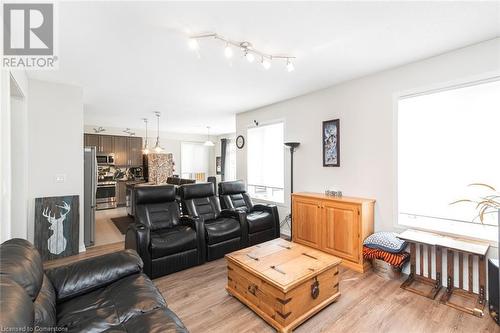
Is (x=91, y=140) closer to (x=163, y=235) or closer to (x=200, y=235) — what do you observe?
(x=163, y=235)

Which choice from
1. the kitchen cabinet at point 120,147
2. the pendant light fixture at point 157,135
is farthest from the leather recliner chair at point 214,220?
the kitchen cabinet at point 120,147

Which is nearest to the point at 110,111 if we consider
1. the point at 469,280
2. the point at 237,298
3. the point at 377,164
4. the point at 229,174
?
the point at 229,174

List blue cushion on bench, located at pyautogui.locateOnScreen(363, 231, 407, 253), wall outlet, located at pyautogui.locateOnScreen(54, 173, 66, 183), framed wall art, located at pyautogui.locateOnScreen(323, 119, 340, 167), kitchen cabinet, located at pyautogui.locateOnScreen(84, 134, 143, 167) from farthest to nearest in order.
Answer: kitchen cabinet, located at pyautogui.locateOnScreen(84, 134, 143, 167)
framed wall art, located at pyautogui.locateOnScreen(323, 119, 340, 167)
wall outlet, located at pyautogui.locateOnScreen(54, 173, 66, 183)
blue cushion on bench, located at pyautogui.locateOnScreen(363, 231, 407, 253)

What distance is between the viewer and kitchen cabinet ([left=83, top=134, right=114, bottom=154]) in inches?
277

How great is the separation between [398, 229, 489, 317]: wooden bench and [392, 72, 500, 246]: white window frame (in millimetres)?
108

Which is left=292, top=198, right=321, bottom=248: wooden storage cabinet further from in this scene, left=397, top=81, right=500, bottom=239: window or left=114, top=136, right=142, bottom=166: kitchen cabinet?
left=114, top=136, right=142, bottom=166: kitchen cabinet

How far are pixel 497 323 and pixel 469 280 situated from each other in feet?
1.51

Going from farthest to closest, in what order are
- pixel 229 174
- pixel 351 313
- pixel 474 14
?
pixel 229 174 → pixel 351 313 → pixel 474 14

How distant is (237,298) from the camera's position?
7.63ft

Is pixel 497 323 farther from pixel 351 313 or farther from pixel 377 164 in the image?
pixel 377 164

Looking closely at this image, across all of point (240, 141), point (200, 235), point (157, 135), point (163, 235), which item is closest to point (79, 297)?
point (163, 235)

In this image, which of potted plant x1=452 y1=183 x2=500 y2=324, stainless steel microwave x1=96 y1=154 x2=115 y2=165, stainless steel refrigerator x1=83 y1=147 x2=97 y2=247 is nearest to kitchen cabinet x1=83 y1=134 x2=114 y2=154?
stainless steel microwave x1=96 y1=154 x2=115 y2=165

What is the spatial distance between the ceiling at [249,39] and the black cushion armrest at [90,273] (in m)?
2.01

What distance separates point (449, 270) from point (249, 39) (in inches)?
125
